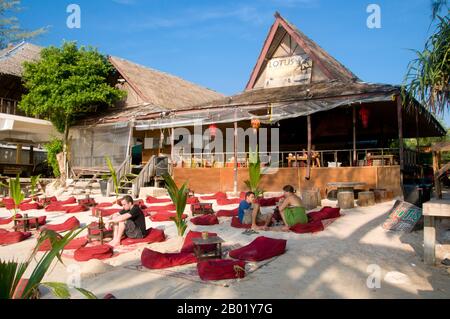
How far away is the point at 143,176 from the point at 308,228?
29.1ft

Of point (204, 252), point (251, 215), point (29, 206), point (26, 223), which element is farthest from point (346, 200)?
point (29, 206)

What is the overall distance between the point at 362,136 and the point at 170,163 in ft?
31.9

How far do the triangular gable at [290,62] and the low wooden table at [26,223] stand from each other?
1164 centimetres

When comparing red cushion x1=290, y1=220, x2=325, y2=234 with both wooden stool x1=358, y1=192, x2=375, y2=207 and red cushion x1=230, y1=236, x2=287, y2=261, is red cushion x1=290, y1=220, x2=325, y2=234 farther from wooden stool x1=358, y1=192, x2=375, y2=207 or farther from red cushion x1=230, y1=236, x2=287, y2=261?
wooden stool x1=358, y1=192, x2=375, y2=207

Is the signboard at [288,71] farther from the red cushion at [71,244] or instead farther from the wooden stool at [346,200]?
the red cushion at [71,244]

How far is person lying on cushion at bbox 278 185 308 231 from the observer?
302 inches

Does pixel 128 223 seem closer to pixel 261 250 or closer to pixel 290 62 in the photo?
pixel 261 250

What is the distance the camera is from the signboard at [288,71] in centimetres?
1636

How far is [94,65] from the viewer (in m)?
18.1

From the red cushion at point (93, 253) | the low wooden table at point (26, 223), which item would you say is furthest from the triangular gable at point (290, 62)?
the red cushion at point (93, 253)

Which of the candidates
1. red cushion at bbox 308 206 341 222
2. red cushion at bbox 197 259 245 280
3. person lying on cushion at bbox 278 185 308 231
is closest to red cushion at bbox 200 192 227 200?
red cushion at bbox 308 206 341 222

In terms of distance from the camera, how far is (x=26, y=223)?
8.51 m
